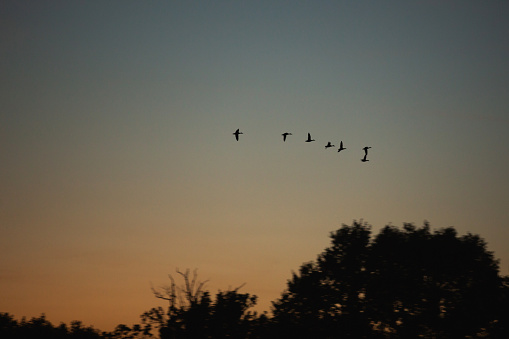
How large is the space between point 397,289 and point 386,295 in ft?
3.76

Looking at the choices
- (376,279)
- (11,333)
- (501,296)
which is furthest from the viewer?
(11,333)

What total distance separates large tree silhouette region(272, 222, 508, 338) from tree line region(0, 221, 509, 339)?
0.28 ft

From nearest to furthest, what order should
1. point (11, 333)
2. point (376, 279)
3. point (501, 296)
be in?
point (501, 296) < point (376, 279) < point (11, 333)

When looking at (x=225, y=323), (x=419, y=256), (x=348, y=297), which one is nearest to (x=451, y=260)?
(x=419, y=256)

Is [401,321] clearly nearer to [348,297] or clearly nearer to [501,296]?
[348,297]

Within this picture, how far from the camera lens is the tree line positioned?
145 feet

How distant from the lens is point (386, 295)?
46.3m

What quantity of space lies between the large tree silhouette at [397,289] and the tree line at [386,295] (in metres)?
0.08

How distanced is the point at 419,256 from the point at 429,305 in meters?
5.27

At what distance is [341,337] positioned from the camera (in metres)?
45.4

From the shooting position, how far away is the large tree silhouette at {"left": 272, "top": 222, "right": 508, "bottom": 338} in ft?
146

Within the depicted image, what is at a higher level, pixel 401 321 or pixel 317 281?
pixel 317 281

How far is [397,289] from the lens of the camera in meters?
46.4

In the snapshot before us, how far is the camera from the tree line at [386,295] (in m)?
44.3
